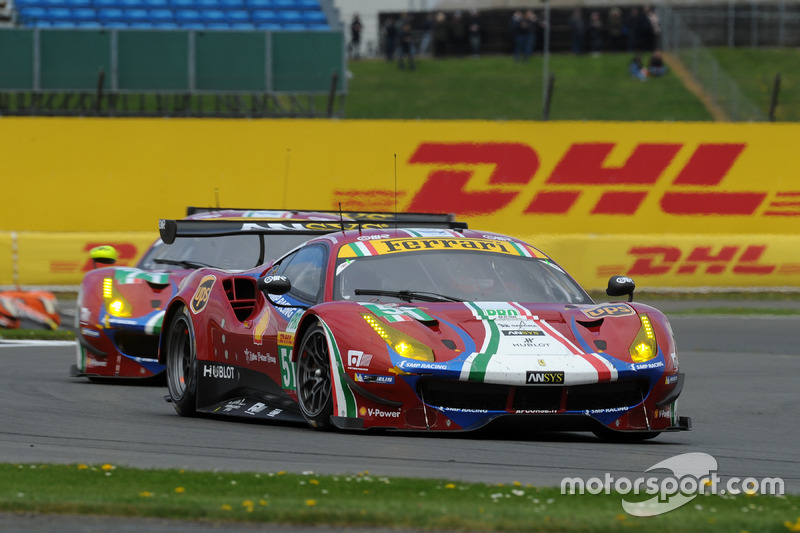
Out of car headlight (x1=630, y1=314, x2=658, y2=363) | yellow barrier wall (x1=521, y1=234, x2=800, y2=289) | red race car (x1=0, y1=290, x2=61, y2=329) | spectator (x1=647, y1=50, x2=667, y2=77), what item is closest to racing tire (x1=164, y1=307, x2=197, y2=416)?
car headlight (x1=630, y1=314, x2=658, y2=363)

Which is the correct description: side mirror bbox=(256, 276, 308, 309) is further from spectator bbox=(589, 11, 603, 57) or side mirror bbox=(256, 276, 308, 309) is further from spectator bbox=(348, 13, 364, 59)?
spectator bbox=(589, 11, 603, 57)

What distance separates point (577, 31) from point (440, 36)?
11.9ft

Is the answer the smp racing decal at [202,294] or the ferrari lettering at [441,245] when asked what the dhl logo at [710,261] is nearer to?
the smp racing decal at [202,294]

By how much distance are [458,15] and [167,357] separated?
99.4ft

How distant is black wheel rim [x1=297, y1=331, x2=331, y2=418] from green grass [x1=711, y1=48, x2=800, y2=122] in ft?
67.0

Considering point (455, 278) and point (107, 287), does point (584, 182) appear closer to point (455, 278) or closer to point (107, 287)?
point (107, 287)

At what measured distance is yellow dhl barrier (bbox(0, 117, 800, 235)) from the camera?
20438 millimetres

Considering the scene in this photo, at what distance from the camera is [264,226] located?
1012cm

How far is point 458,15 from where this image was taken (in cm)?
3878

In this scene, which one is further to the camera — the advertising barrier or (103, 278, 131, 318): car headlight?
the advertising barrier

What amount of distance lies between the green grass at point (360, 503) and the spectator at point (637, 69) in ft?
95.0

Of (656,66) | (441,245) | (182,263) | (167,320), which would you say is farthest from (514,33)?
(441,245)

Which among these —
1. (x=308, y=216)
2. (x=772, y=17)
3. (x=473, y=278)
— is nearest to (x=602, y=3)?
(x=772, y=17)

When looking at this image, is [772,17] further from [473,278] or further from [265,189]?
[473,278]
